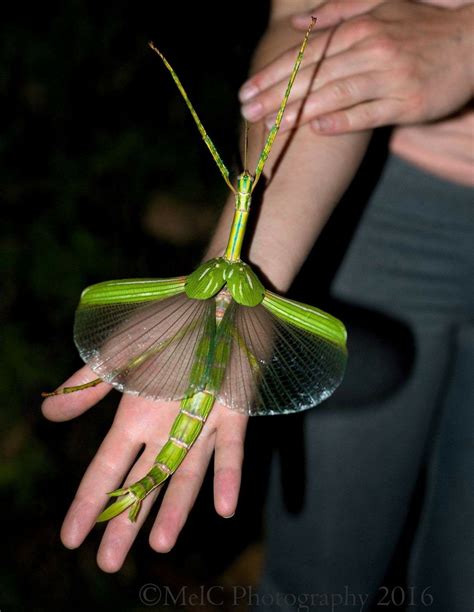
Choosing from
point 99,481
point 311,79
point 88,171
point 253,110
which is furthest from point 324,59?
point 88,171

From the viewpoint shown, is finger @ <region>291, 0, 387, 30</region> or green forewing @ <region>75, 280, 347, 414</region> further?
finger @ <region>291, 0, 387, 30</region>

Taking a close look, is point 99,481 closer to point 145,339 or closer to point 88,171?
point 145,339

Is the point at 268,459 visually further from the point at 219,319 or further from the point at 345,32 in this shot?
the point at 345,32

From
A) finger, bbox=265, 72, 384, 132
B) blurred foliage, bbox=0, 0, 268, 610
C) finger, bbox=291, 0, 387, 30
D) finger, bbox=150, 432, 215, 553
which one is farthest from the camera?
blurred foliage, bbox=0, 0, 268, 610

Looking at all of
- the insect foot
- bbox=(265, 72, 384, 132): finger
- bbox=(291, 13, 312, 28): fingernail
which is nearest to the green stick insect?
the insect foot

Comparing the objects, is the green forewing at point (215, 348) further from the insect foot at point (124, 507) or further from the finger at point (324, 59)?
the finger at point (324, 59)

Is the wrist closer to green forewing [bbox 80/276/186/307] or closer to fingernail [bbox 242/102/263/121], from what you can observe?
fingernail [bbox 242/102/263/121]
